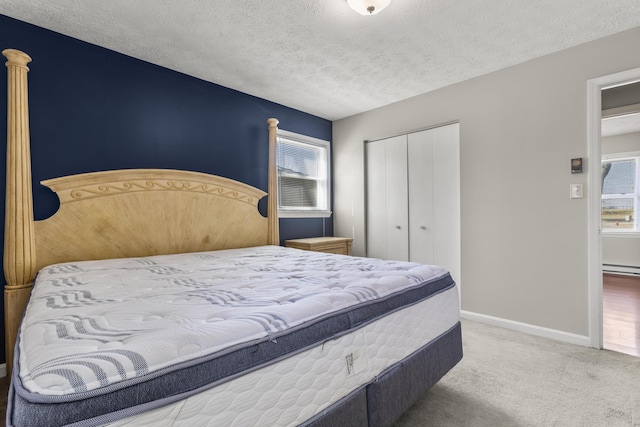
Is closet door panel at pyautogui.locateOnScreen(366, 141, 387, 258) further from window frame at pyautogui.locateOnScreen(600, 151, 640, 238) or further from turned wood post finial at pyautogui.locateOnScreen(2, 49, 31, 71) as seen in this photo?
window frame at pyautogui.locateOnScreen(600, 151, 640, 238)

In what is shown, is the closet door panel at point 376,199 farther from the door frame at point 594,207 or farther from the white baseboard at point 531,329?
the door frame at point 594,207

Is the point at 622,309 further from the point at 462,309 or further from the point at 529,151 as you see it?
the point at 529,151

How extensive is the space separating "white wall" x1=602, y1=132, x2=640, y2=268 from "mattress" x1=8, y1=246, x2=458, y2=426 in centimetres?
551

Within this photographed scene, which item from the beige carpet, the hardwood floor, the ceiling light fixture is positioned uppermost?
the ceiling light fixture

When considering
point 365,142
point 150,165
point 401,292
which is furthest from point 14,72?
point 365,142

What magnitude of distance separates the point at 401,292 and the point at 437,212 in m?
2.24

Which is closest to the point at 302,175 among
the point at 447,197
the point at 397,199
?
the point at 397,199

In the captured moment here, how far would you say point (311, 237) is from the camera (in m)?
4.26

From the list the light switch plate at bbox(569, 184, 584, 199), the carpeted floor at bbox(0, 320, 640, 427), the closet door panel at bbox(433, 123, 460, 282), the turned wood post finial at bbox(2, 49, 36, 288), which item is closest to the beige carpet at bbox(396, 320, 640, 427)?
the carpeted floor at bbox(0, 320, 640, 427)

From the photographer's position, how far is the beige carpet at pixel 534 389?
1.60 meters

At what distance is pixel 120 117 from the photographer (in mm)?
2625

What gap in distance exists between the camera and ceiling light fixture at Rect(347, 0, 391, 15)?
1.83 m

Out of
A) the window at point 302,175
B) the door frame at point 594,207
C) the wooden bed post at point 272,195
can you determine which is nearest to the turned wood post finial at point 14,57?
the wooden bed post at point 272,195

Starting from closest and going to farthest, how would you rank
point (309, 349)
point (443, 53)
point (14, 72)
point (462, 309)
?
point (309, 349), point (14, 72), point (443, 53), point (462, 309)
